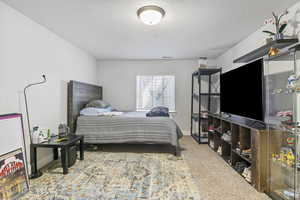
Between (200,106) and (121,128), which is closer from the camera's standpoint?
(121,128)

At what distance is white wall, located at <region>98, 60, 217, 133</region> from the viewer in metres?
4.96

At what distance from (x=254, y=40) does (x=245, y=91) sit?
106 cm

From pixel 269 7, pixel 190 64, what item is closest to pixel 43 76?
pixel 269 7

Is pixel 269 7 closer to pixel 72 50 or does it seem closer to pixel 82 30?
pixel 82 30

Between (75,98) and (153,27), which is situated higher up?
(153,27)

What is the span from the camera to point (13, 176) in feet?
6.26

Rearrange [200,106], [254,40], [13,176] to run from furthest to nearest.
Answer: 1. [200,106]
2. [254,40]
3. [13,176]

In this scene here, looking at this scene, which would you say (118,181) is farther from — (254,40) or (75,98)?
(254,40)

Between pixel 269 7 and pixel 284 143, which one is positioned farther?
pixel 269 7

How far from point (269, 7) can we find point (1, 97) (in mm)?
3506

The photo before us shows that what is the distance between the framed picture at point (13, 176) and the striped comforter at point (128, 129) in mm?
1389

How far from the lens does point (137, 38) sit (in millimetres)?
3174

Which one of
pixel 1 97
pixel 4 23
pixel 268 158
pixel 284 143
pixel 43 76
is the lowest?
pixel 268 158

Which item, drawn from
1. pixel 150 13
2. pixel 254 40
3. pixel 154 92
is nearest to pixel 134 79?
pixel 154 92
